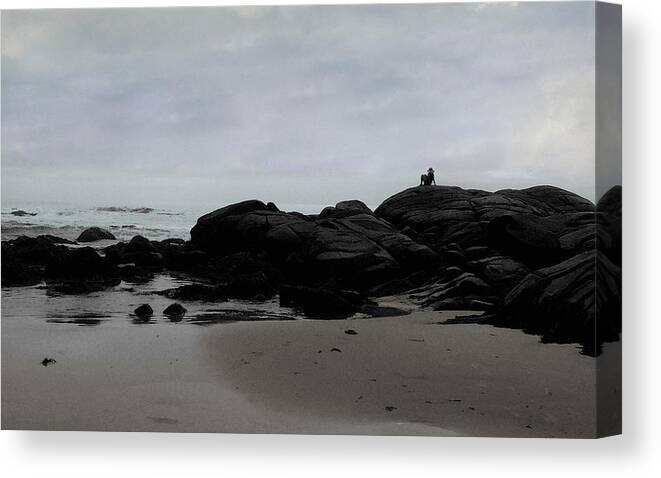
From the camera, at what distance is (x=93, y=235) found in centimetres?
381

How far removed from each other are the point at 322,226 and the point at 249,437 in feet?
3.92

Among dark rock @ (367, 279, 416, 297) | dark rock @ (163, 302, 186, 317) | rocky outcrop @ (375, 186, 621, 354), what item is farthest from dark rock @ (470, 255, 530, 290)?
dark rock @ (163, 302, 186, 317)

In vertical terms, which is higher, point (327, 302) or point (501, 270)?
point (501, 270)

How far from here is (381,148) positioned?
3.72 metres

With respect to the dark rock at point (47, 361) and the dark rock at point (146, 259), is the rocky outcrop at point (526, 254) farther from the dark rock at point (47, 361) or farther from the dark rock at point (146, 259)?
the dark rock at point (47, 361)

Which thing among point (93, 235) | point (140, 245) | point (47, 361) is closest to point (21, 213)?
point (93, 235)

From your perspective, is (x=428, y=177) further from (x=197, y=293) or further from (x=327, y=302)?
(x=197, y=293)

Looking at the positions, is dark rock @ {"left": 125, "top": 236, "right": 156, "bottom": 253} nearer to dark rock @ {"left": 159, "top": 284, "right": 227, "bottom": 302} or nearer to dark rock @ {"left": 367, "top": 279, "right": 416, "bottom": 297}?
dark rock @ {"left": 159, "top": 284, "right": 227, "bottom": 302}

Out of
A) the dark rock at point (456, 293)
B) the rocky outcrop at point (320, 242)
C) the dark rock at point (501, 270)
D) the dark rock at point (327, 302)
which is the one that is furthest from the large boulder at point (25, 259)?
the dark rock at point (501, 270)

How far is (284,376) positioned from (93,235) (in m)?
1.30

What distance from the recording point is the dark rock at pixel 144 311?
373 centimetres

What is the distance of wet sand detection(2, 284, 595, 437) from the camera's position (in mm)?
3549

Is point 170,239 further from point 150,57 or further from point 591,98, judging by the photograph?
point 591,98

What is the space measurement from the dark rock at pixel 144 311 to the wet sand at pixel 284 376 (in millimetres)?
45
